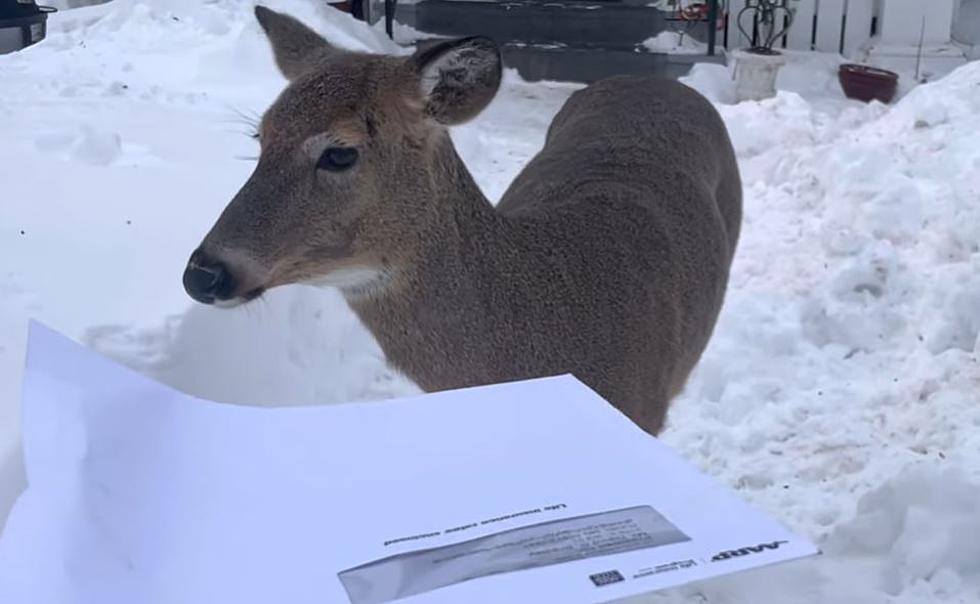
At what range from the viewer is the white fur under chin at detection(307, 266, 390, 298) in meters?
2.55

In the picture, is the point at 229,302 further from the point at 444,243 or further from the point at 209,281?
the point at 444,243

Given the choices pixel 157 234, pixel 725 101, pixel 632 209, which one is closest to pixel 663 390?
pixel 632 209

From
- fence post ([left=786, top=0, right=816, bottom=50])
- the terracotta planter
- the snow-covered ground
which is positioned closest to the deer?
the snow-covered ground

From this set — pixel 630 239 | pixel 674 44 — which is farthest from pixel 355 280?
pixel 674 44

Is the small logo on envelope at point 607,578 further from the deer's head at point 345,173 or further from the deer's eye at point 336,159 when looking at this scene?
the deer's eye at point 336,159

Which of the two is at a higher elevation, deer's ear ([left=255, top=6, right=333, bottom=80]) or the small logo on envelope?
deer's ear ([left=255, top=6, right=333, bottom=80])

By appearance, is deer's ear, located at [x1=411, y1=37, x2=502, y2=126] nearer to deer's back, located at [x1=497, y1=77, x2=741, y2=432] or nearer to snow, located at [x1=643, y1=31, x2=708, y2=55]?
deer's back, located at [x1=497, y1=77, x2=741, y2=432]

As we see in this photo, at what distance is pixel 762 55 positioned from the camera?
8.59 meters

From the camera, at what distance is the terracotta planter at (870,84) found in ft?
28.2

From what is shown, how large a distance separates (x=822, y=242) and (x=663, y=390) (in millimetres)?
2813

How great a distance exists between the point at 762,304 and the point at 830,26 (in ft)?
19.3

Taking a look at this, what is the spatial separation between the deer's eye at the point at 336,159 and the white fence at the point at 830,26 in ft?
26.9

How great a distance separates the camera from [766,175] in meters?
6.66

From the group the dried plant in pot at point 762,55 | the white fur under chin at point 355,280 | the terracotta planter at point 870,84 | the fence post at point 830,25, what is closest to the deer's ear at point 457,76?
the white fur under chin at point 355,280
